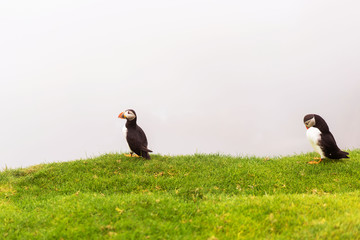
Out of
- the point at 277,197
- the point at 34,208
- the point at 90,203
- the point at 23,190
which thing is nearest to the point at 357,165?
the point at 277,197

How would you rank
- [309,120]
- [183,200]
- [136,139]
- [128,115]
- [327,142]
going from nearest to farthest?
[183,200] < [327,142] < [309,120] < [136,139] < [128,115]

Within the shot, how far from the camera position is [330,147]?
12.4 meters

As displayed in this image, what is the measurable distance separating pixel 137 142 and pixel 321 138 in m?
7.62

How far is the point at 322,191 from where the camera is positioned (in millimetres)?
10266

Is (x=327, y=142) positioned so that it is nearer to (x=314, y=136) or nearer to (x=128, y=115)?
(x=314, y=136)

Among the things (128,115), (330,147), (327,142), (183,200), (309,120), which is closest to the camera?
(183,200)

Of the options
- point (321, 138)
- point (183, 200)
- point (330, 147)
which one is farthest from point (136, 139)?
point (330, 147)

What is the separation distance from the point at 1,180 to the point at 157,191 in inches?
296

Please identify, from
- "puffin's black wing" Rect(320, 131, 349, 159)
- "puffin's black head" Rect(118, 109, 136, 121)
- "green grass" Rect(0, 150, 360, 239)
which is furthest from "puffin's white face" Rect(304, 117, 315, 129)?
"puffin's black head" Rect(118, 109, 136, 121)

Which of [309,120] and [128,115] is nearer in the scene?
[309,120]

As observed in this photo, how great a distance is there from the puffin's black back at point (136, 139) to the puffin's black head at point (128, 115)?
105 mm

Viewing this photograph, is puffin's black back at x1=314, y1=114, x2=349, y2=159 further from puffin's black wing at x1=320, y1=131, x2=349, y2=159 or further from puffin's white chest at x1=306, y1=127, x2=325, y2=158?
puffin's white chest at x1=306, y1=127, x2=325, y2=158

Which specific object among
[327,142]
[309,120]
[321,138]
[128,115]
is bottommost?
[327,142]

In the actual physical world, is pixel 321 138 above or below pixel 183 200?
above
